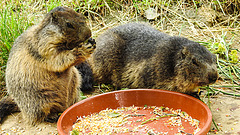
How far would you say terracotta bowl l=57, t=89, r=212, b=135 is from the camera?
4074 mm

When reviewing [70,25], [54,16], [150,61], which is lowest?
[150,61]

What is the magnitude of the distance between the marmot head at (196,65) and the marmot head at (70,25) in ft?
5.65

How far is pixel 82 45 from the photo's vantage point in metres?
4.08

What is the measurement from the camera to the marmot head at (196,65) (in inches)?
172

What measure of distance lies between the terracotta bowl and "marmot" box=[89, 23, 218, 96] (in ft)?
1.47

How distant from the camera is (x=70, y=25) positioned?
3953 mm

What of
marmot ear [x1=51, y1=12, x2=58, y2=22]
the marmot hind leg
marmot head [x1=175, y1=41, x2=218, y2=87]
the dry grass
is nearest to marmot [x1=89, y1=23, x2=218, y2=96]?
marmot head [x1=175, y1=41, x2=218, y2=87]

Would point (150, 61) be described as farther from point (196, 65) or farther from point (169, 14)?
point (169, 14)

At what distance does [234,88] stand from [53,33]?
3.71 metres

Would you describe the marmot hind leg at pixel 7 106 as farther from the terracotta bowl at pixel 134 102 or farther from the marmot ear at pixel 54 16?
the marmot ear at pixel 54 16

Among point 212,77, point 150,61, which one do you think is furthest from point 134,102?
point 212,77

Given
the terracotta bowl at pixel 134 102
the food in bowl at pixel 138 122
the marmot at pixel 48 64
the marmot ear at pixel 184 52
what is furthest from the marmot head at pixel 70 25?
the marmot ear at pixel 184 52

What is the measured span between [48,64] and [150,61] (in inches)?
78.8

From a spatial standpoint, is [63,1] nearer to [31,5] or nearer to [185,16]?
[31,5]
